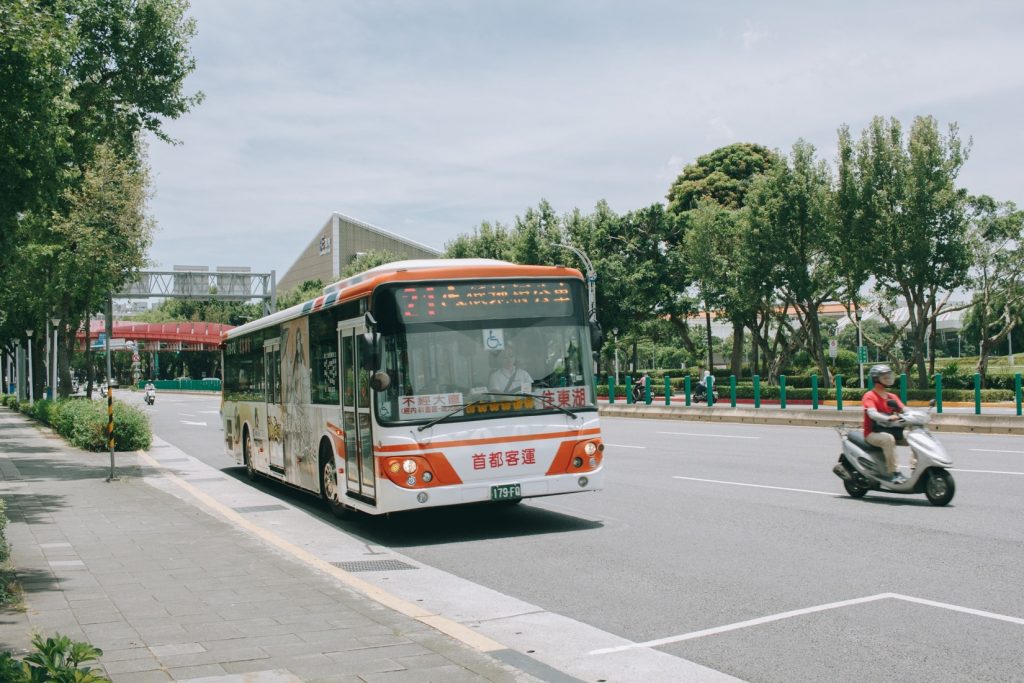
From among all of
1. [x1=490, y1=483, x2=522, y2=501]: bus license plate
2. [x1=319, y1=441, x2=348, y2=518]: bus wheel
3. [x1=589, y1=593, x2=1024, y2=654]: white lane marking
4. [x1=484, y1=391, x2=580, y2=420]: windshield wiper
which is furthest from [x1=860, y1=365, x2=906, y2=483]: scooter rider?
[x1=319, y1=441, x2=348, y2=518]: bus wheel

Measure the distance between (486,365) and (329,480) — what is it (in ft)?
10.4

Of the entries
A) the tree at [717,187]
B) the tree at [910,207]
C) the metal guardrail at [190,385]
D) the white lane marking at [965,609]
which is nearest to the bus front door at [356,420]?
the white lane marking at [965,609]

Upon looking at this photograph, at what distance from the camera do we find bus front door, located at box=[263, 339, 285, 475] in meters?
15.0

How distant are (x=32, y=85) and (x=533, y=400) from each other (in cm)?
629

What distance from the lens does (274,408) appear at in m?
15.4

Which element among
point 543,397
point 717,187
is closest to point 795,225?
point 717,187

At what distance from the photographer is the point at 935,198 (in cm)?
3675

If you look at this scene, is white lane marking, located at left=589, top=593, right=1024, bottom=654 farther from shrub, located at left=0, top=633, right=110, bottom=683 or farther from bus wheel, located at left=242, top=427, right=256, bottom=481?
bus wheel, located at left=242, top=427, right=256, bottom=481

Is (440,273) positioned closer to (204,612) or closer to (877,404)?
(204,612)

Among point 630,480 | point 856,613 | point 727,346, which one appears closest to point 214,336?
point 727,346

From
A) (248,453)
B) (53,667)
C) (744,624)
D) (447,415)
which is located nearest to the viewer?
(53,667)

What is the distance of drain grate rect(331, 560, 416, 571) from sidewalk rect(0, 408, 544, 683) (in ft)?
1.65

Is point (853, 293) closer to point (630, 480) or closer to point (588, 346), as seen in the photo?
point (630, 480)

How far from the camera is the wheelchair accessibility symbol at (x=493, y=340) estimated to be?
1070 centimetres
